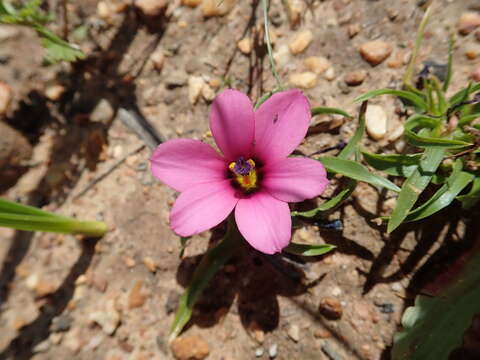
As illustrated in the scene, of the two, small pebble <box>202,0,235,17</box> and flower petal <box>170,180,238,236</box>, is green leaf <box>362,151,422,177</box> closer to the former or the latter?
flower petal <box>170,180,238,236</box>

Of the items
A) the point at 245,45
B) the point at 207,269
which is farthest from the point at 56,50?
the point at 207,269

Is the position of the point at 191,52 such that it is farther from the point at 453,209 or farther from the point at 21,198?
the point at 453,209

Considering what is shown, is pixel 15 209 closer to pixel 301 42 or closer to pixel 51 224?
pixel 51 224

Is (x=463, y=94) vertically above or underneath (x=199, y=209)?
underneath

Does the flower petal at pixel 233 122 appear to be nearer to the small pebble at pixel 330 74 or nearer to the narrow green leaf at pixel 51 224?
the small pebble at pixel 330 74

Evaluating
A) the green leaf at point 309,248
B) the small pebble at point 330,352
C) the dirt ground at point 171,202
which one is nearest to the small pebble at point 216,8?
the dirt ground at point 171,202

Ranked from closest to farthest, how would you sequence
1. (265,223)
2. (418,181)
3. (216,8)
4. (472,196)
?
(265,223), (472,196), (418,181), (216,8)
